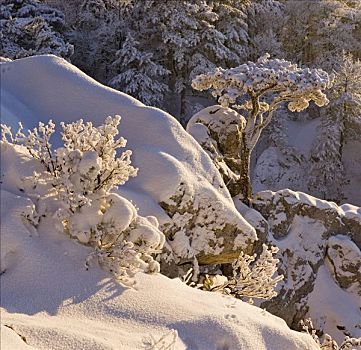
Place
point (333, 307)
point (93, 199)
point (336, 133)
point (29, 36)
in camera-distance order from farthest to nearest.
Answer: point (336, 133) → point (29, 36) → point (333, 307) → point (93, 199)

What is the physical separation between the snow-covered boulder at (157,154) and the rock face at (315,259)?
14.4 feet

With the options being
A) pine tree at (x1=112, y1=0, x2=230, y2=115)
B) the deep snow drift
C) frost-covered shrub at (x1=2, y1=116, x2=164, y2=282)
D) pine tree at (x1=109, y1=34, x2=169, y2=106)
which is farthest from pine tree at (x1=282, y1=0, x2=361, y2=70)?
the deep snow drift

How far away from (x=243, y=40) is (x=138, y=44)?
600 cm

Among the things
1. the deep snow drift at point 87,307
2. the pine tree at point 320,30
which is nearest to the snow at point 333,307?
the deep snow drift at point 87,307

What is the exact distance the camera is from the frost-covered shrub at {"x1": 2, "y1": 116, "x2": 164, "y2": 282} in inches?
169

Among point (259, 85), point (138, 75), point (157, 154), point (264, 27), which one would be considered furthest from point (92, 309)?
point (264, 27)

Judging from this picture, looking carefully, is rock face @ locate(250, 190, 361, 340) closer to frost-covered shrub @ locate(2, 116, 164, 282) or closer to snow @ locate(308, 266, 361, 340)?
snow @ locate(308, 266, 361, 340)

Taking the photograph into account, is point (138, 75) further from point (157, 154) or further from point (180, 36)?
point (157, 154)

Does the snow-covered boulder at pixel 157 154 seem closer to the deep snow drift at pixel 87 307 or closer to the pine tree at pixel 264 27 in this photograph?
the deep snow drift at pixel 87 307

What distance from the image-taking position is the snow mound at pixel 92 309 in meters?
3.38

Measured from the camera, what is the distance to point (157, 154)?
6570mm

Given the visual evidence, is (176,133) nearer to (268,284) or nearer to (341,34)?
(268,284)

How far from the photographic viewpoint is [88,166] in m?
4.34

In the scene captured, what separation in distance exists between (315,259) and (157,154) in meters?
6.97
